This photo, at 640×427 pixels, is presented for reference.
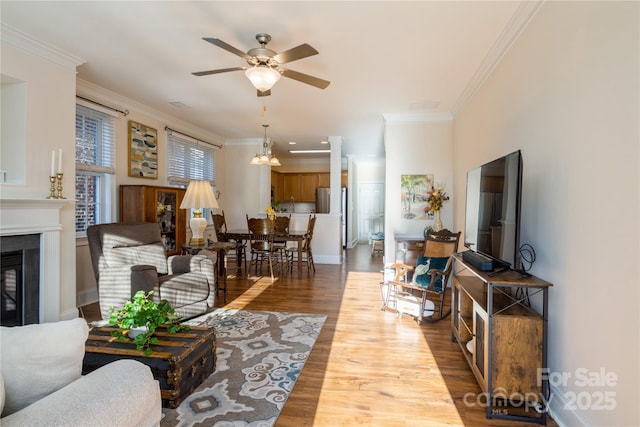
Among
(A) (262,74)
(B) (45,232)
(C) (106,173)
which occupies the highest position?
(A) (262,74)

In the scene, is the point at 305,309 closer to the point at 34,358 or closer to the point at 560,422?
the point at 560,422

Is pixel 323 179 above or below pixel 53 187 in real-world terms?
above

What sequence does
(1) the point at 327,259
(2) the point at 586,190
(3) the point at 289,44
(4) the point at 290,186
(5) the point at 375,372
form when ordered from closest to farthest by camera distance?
(2) the point at 586,190 < (5) the point at 375,372 < (3) the point at 289,44 < (1) the point at 327,259 < (4) the point at 290,186

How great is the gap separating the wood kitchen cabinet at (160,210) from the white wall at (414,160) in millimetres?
3267

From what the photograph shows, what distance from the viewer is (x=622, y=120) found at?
147cm

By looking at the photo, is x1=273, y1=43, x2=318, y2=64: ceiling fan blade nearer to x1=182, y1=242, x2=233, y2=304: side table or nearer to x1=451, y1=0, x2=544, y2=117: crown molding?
x1=451, y1=0, x2=544, y2=117: crown molding

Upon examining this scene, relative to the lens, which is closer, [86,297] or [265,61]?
[265,61]

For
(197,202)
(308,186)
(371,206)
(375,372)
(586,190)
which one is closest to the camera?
(586,190)

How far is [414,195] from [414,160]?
564mm

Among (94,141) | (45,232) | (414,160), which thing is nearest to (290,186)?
(414,160)

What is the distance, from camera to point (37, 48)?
3094mm

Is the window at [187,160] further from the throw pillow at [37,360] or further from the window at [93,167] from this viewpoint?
the throw pillow at [37,360]

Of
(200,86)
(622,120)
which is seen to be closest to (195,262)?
(200,86)

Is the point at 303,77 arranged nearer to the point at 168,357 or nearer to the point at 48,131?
the point at 168,357
